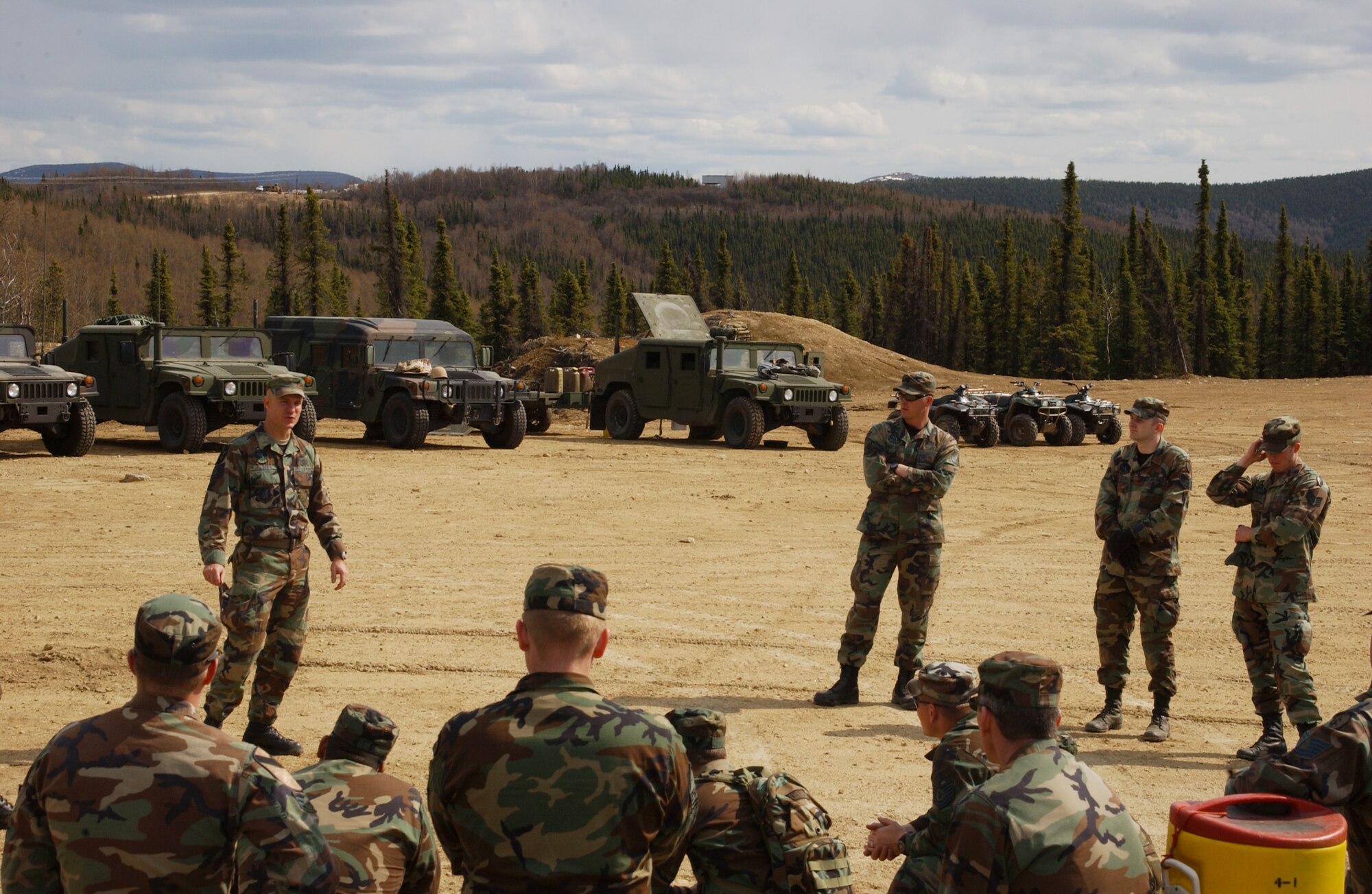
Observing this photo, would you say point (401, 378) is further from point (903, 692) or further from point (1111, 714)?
point (1111, 714)

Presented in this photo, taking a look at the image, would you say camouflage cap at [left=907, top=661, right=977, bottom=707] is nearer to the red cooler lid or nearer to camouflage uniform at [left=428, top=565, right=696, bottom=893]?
the red cooler lid

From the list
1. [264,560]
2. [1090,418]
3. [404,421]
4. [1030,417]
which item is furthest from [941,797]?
[1090,418]

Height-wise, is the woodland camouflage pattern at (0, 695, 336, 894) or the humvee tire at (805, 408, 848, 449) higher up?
the woodland camouflage pattern at (0, 695, 336, 894)

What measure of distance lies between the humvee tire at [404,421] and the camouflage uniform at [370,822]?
53.4 ft

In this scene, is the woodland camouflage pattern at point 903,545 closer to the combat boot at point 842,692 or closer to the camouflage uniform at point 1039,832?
the combat boot at point 842,692

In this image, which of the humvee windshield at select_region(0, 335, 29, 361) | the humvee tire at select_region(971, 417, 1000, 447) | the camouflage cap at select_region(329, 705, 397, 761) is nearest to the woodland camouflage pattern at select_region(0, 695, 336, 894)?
the camouflage cap at select_region(329, 705, 397, 761)

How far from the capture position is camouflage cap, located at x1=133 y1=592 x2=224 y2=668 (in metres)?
2.76

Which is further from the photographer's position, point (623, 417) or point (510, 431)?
point (623, 417)

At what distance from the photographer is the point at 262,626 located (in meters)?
5.88

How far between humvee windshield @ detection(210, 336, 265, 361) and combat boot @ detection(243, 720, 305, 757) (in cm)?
1425

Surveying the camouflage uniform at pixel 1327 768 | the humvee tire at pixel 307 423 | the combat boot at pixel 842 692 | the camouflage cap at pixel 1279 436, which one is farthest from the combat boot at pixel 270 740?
the humvee tire at pixel 307 423

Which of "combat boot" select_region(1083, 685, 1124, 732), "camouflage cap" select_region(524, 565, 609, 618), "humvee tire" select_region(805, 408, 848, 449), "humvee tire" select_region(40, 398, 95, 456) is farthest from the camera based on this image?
"humvee tire" select_region(805, 408, 848, 449)

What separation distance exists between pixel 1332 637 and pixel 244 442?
655 cm

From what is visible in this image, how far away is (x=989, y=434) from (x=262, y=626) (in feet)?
57.8
